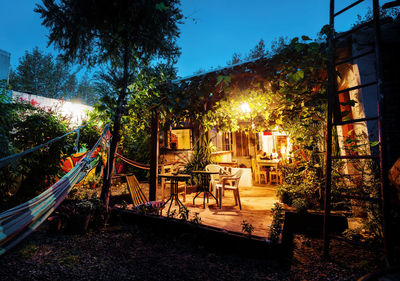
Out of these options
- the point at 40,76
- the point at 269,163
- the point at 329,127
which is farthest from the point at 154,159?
the point at 40,76

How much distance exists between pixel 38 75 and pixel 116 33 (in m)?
20.7

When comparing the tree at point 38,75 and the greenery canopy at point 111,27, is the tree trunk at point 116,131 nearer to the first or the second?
the greenery canopy at point 111,27

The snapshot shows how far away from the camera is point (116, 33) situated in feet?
9.04

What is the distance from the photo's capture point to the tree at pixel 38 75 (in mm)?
16719

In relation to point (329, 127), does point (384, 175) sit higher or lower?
lower

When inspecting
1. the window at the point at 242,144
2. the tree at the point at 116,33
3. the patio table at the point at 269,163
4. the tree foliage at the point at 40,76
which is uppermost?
the tree foliage at the point at 40,76

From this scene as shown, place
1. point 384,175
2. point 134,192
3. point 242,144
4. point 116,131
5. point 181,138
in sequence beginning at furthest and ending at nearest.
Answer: point 242,144 → point 181,138 → point 134,192 → point 116,131 → point 384,175

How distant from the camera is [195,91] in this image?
10.1 feet

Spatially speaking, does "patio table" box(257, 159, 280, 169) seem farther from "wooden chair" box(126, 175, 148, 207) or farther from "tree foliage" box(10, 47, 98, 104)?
"tree foliage" box(10, 47, 98, 104)

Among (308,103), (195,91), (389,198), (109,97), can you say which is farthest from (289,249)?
(109,97)

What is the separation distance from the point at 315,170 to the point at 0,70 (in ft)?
25.8

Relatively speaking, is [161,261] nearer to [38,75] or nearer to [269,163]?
[269,163]

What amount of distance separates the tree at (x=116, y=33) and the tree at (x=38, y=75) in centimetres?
1677

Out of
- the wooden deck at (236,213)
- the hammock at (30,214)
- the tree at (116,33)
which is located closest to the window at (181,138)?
the wooden deck at (236,213)
